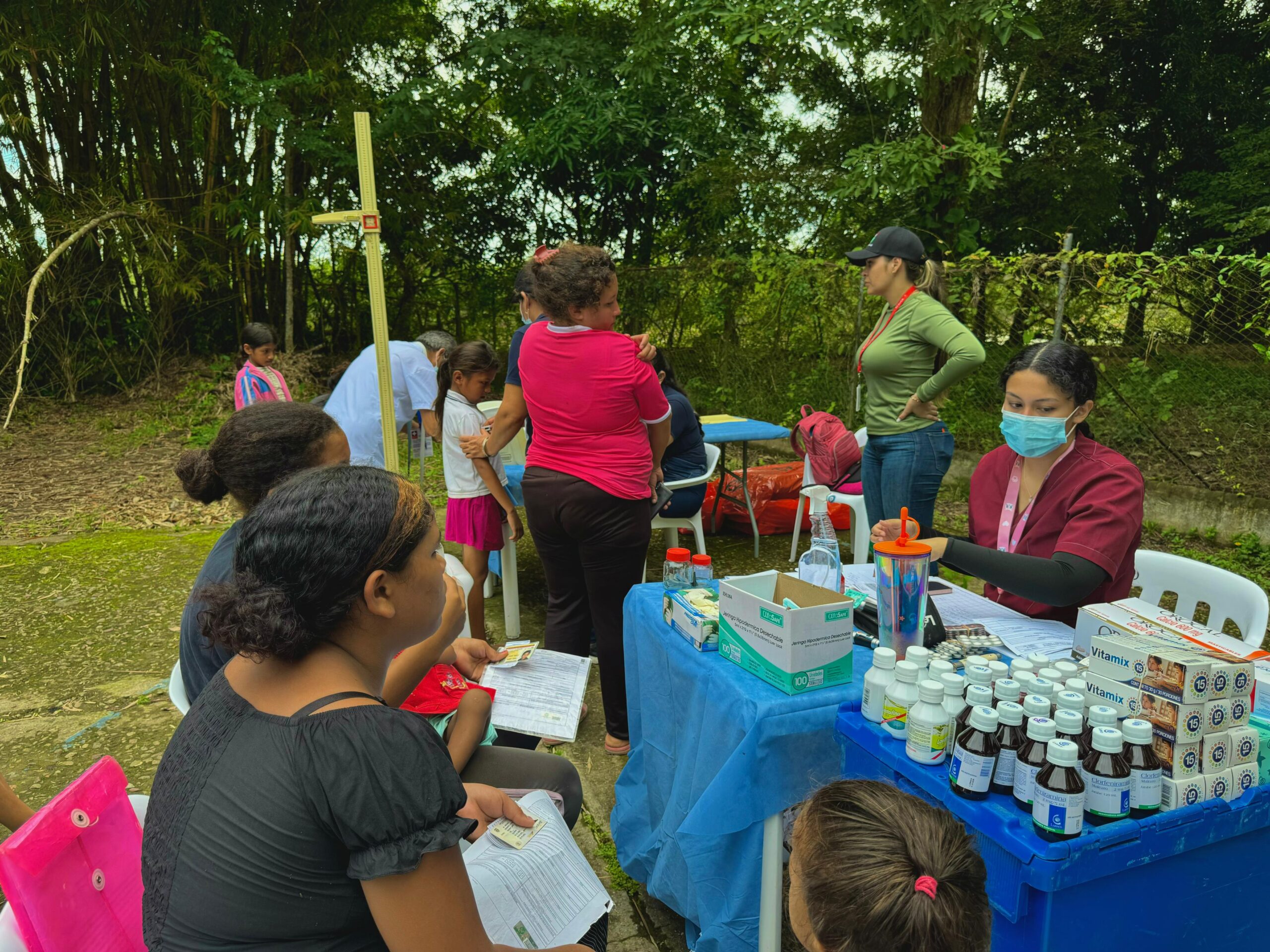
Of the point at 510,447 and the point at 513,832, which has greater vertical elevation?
the point at 510,447

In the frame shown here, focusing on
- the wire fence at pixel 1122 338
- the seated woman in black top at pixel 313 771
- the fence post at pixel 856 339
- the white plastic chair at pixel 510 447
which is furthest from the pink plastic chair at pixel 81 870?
the fence post at pixel 856 339

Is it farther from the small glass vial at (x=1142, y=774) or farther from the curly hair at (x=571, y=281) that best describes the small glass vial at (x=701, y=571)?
the small glass vial at (x=1142, y=774)

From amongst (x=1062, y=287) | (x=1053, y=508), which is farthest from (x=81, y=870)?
(x=1062, y=287)

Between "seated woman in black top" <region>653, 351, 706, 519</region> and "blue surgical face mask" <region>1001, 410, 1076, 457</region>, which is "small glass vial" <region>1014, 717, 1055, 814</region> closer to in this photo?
"blue surgical face mask" <region>1001, 410, 1076, 457</region>

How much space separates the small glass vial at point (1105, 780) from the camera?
3.62 feet

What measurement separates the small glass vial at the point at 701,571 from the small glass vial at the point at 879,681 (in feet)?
2.40

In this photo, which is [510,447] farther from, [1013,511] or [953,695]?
[953,695]

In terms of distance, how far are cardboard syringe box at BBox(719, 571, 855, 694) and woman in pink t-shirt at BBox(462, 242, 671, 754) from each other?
2.96ft

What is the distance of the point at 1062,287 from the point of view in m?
5.20

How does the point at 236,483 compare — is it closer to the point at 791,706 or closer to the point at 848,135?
the point at 791,706

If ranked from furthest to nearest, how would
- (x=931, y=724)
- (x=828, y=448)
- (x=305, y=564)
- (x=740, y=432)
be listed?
(x=740, y=432), (x=828, y=448), (x=931, y=724), (x=305, y=564)

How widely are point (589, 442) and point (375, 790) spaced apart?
1675 mm

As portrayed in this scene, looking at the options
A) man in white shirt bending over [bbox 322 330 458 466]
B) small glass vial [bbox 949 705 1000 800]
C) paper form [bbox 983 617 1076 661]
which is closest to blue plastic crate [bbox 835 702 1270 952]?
small glass vial [bbox 949 705 1000 800]

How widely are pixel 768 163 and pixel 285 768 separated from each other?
8.37 m
